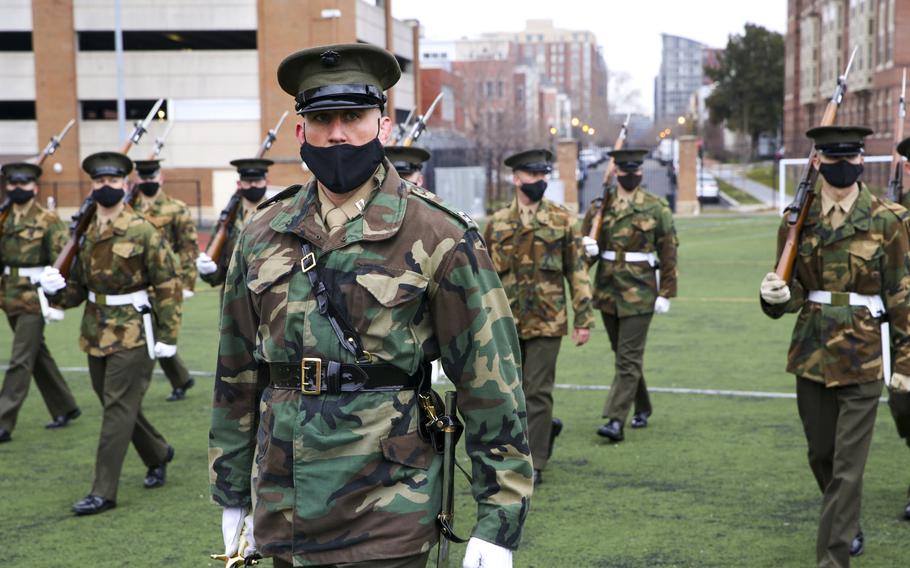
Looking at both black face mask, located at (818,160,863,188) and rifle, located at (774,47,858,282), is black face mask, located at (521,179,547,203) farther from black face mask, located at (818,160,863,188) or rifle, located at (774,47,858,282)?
black face mask, located at (818,160,863,188)

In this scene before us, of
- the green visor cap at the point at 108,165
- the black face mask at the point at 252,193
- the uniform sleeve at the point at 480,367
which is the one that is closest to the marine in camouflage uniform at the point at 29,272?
the black face mask at the point at 252,193

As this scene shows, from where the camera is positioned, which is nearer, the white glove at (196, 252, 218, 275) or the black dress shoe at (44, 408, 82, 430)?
the black dress shoe at (44, 408, 82, 430)

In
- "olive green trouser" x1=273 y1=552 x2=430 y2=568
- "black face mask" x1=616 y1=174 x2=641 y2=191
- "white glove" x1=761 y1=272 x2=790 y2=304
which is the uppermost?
"black face mask" x1=616 y1=174 x2=641 y2=191

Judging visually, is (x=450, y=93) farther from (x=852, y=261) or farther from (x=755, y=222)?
(x=852, y=261)

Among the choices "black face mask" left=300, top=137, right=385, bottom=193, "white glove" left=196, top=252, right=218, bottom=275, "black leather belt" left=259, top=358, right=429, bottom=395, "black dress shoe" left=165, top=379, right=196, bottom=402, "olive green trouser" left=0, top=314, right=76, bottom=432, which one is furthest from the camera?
"black dress shoe" left=165, top=379, right=196, bottom=402

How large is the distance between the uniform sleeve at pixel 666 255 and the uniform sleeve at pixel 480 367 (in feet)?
21.7

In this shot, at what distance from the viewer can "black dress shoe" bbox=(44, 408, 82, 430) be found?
10258 mm

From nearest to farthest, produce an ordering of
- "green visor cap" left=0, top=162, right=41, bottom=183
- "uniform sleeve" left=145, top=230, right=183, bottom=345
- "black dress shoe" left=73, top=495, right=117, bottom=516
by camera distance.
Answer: "black dress shoe" left=73, top=495, right=117, bottom=516, "uniform sleeve" left=145, top=230, right=183, bottom=345, "green visor cap" left=0, top=162, right=41, bottom=183

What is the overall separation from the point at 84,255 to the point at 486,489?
5.08 metres

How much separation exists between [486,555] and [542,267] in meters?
5.14

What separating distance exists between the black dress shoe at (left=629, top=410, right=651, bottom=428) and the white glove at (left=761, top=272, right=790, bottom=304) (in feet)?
13.3

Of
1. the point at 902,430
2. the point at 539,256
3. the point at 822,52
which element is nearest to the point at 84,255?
the point at 539,256

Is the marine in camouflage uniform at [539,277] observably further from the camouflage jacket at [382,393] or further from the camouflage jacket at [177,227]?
the camouflage jacket at [177,227]

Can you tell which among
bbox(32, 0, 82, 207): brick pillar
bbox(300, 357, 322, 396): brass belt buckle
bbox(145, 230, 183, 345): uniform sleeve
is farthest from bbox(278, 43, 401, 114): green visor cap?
bbox(32, 0, 82, 207): brick pillar
